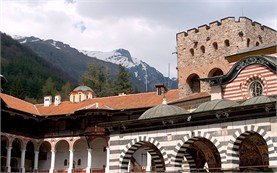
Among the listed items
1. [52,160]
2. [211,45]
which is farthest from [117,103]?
[211,45]

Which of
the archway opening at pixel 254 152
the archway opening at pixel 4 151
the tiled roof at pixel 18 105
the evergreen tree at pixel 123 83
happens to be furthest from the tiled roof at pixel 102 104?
the evergreen tree at pixel 123 83

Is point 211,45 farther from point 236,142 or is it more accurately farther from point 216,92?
point 236,142

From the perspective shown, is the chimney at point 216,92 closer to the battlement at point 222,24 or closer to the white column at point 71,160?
the battlement at point 222,24

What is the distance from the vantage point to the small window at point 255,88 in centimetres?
2606

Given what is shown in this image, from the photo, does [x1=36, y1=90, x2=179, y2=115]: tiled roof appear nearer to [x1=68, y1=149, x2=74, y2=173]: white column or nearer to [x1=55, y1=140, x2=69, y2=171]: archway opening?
[x1=55, y1=140, x2=69, y2=171]: archway opening

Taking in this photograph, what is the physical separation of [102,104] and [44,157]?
8423mm

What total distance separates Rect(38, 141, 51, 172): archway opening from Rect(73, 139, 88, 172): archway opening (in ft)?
9.04

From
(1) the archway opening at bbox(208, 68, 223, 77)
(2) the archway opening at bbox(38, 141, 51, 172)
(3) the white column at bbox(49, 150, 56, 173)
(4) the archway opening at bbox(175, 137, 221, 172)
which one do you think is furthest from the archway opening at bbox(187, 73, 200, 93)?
(2) the archway opening at bbox(38, 141, 51, 172)

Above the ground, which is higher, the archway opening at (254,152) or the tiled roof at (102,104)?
the tiled roof at (102,104)

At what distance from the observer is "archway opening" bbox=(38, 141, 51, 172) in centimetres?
4662

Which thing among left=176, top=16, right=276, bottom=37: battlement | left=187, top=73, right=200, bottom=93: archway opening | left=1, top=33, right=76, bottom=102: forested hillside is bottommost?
left=187, top=73, right=200, bottom=93: archway opening

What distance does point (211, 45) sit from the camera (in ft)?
125

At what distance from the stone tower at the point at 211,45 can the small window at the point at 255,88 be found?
10181mm

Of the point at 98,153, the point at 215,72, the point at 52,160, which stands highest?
the point at 215,72
